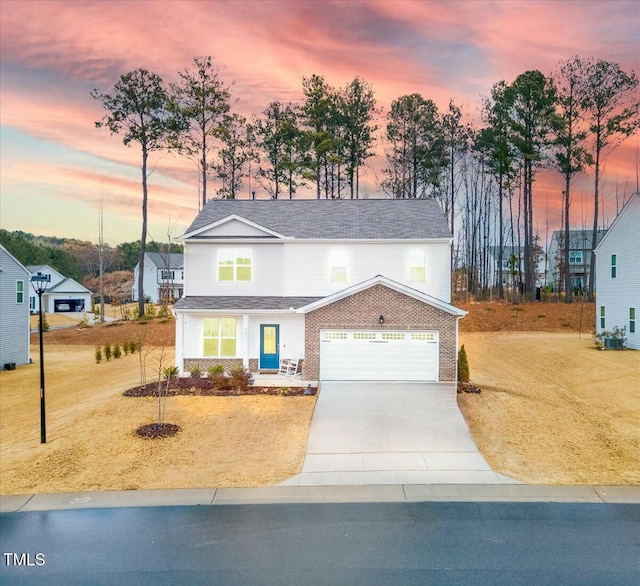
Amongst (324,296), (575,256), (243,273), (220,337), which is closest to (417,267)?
(324,296)

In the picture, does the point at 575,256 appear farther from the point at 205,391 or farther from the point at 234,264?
the point at 205,391

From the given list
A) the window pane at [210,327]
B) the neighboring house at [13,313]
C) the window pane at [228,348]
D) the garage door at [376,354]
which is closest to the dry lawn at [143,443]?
the garage door at [376,354]

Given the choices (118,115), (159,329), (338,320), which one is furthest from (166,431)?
(118,115)

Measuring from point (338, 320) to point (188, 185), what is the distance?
112ft

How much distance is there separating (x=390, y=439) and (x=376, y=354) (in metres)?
5.98

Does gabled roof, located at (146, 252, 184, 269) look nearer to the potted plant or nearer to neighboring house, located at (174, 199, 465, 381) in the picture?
neighboring house, located at (174, 199, 465, 381)

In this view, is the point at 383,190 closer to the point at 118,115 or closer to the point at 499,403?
the point at 118,115

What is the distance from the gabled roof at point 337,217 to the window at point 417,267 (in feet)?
3.10

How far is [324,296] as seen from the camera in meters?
22.6

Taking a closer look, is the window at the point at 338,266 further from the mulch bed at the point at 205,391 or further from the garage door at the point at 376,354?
the mulch bed at the point at 205,391

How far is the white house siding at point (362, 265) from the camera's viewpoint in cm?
2248

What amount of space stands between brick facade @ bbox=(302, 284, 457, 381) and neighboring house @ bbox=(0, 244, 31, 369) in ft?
63.2

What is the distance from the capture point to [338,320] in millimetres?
20078

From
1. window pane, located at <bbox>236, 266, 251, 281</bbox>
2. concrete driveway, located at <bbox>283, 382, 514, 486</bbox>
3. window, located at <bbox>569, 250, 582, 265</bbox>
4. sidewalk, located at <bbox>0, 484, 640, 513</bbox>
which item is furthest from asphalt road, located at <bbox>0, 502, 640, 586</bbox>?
window, located at <bbox>569, 250, 582, 265</bbox>
